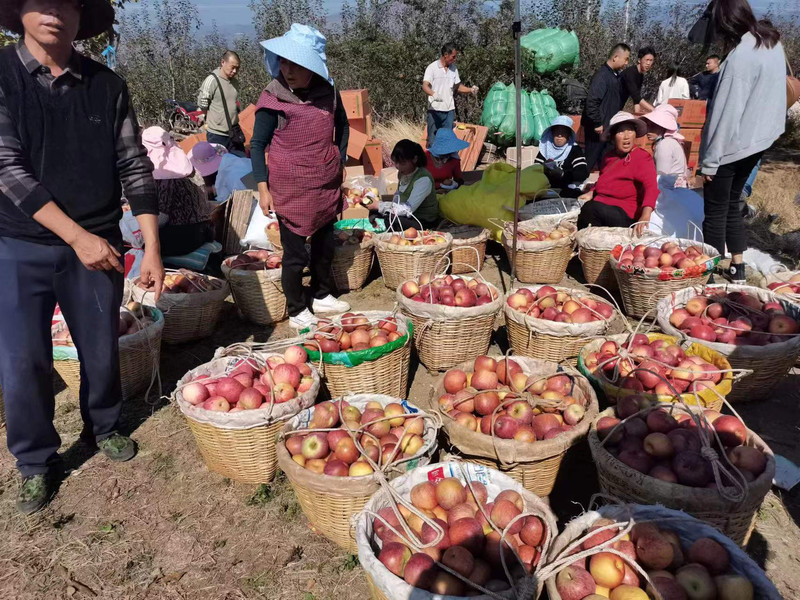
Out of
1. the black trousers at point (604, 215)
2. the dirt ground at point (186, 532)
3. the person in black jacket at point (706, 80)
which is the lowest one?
the dirt ground at point (186, 532)

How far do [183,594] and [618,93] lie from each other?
7060 mm

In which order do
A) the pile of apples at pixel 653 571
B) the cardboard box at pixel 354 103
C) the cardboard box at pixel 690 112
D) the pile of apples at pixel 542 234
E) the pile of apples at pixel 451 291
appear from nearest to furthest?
the pile of apples at pixel 653 571 → the pile of apples at pixel 451 291 → the pile of apples at pixel 542 234 → the cardboard box at pixel 690 112 → the cardboard box at pixel 354 103

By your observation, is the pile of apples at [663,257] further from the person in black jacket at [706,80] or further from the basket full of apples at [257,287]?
the person in black jacket at [706,80]

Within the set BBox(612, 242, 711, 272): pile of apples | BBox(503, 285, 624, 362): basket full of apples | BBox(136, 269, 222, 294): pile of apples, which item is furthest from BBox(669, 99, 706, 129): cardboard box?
BBox(136, 269, 222, 294): pile of apples

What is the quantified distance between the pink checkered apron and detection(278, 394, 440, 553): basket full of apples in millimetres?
1775

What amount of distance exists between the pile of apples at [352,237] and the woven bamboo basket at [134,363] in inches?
75.6

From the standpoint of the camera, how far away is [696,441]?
2.24 m

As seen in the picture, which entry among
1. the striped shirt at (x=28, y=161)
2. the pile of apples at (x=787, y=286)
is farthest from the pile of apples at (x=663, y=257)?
the striped shirt at (x=28, y=161)

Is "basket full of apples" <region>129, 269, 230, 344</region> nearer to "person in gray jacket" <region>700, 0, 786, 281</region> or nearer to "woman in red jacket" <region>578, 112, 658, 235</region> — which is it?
"woman in red jacket" <region>578, 112, 658, 235</region>

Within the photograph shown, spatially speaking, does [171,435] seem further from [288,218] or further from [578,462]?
[578,462]

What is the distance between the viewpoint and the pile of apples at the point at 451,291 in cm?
377

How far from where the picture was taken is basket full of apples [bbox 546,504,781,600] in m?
1.64

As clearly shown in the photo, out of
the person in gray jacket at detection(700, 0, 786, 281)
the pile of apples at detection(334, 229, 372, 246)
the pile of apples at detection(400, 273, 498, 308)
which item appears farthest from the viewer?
the pile of apples at detection(334, 229, 372, 246)

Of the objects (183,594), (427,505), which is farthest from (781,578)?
(183,594)
